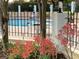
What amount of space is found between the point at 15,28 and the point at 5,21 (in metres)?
2.71

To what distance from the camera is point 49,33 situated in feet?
38.3

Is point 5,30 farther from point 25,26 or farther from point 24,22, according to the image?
point 25,26

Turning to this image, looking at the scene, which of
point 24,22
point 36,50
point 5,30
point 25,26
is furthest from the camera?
point 25,26

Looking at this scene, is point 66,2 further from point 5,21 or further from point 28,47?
point 28,47

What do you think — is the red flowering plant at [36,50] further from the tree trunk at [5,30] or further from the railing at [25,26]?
the railing at [25,26]

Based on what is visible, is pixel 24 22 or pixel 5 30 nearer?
pixel 5 30

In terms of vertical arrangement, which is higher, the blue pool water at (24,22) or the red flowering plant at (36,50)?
the blue pool water at (24,22)

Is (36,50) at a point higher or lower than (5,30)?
lower

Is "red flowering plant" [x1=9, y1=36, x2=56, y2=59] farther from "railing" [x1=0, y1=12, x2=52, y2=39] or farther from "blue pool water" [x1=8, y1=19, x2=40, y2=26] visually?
"blue pool water" [x1=8, y1=19, x2=40, y2=26]

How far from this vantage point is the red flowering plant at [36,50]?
826 cm

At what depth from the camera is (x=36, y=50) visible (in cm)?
909

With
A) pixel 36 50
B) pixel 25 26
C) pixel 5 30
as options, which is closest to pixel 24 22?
pixel 25 26

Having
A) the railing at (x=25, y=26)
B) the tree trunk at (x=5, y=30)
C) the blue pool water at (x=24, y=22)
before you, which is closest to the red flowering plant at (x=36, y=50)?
the tree trunk at (x=5, y=30)

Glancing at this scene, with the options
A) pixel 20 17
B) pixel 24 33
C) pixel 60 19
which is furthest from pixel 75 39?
pixel 20 17
